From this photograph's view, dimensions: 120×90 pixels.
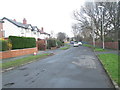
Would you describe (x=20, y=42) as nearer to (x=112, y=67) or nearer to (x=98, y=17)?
(x=112, y=67)

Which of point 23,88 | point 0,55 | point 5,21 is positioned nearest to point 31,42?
point 0,55

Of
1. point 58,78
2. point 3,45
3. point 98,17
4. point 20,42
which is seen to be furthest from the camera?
point 98,17

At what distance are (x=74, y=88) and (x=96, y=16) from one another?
122 feet

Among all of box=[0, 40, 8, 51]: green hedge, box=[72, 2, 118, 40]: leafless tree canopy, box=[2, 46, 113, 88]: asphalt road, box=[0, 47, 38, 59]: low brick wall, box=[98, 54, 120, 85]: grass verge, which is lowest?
box=[2, 46, 113, 88]: asphalt road

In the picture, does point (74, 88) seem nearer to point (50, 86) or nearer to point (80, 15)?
point (50, 86)

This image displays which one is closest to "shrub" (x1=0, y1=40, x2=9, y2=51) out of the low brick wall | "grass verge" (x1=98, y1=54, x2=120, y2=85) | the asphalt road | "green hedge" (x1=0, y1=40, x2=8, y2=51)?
"green hedge" (x1=0, y1=40, x2=8, y2=51)

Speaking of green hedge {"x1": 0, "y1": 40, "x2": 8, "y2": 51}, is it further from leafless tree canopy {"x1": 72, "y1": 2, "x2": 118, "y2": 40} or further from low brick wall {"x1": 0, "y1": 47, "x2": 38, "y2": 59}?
leafless tree canopy {"x1": 72, "y1": 2, "x2": 118, "y2": 40}

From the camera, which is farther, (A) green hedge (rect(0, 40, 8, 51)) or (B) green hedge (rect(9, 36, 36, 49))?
(B) green hedge (rect(9, 36, 36, 49))

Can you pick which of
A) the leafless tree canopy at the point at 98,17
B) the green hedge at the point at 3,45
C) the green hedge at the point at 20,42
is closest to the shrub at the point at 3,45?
the green hedge at the point at 3,45

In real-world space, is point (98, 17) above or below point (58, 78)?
above

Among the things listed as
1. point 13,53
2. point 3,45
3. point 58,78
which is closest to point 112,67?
point 58,78

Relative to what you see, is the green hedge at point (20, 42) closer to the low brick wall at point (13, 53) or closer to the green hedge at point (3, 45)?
the low brick wall at point (13, 53)

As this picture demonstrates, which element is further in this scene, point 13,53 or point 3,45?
point 13,53

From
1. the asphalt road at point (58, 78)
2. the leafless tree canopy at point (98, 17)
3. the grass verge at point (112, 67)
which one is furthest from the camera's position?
the leafless tree canopy at point (98, 17)
